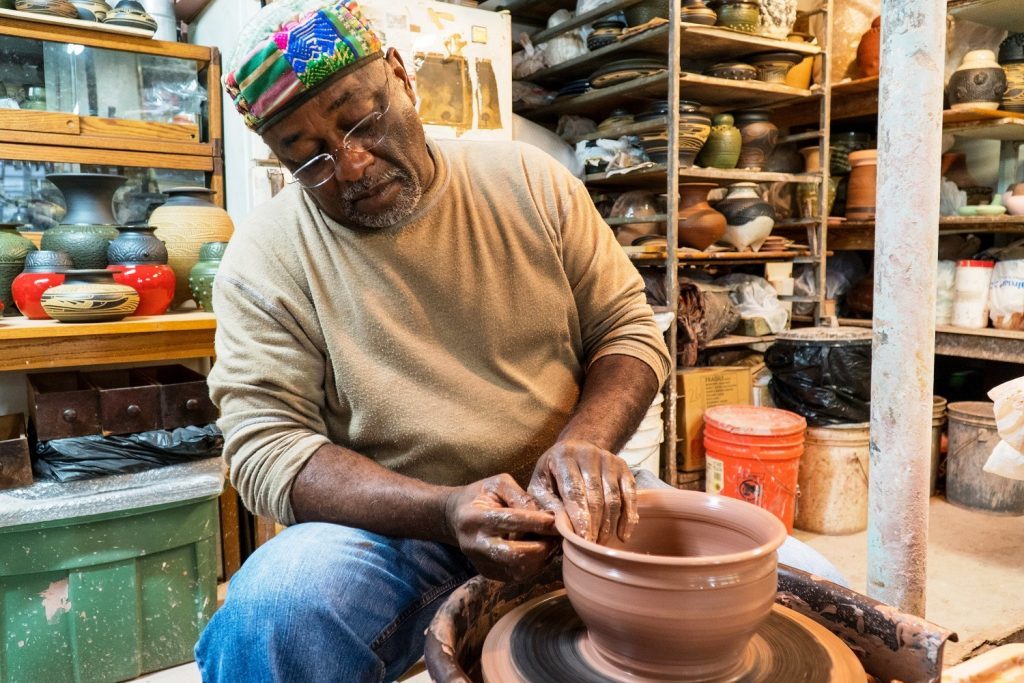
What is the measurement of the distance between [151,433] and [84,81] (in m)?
1.53

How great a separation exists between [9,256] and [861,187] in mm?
4190

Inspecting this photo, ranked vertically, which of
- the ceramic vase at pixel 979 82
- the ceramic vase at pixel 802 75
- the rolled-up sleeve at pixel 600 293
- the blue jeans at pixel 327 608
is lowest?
the blue jeans at pixel 327 608

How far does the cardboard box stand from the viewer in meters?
3.83

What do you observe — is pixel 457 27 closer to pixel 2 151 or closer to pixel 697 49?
pixel 697 49

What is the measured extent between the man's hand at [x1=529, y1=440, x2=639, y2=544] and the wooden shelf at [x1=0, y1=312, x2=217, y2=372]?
5.75 ft

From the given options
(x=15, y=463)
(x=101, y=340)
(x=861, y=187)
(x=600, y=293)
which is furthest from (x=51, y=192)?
(x=861, y=187)

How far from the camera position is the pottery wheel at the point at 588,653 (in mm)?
1066

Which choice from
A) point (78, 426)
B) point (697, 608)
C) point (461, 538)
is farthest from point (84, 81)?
point (697, 608)

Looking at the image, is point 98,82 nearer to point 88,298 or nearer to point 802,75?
point 88,298

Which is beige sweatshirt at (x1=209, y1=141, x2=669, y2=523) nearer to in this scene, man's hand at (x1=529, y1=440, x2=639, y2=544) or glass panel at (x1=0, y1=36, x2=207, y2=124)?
man's hand at (x1=529, y1=440, x2=639, y2=544)

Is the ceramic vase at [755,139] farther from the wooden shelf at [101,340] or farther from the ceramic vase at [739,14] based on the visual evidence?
the wooden shelf at [101,340]

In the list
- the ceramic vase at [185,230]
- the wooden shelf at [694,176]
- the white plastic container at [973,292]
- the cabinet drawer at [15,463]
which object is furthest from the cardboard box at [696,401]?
the cabinet drawer at [15,463]

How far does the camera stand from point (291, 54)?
54.5 inches

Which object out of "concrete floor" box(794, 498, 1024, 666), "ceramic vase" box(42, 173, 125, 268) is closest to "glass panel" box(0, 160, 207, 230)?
"ceramic vase" box(42, 173, 125, 268)
